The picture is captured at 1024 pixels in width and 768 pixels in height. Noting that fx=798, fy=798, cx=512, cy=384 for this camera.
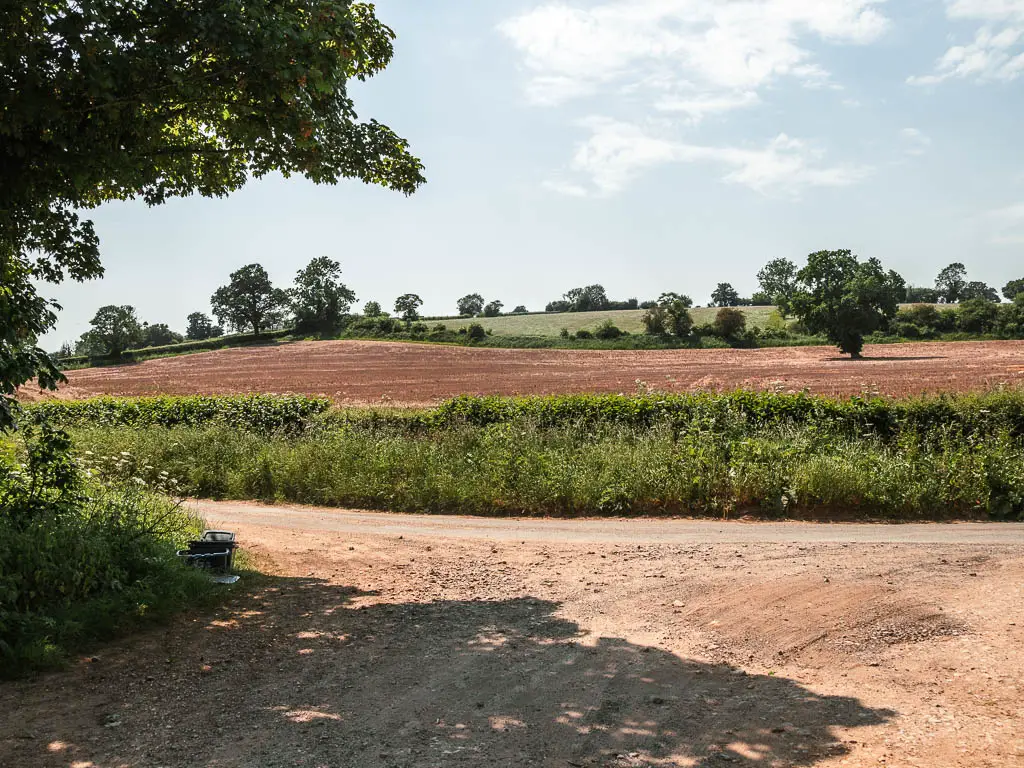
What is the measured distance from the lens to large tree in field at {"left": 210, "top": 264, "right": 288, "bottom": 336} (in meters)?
104

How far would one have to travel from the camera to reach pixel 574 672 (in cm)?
605

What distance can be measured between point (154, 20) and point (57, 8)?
104cm

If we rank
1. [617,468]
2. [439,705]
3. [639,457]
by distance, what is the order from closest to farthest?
1. [439,705]
2. [617,468]
3. [639,457]

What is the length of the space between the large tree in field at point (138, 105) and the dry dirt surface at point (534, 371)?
18.9 meters

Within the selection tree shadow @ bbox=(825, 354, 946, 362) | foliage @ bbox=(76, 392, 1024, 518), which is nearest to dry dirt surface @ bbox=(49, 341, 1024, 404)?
tree shadow @ bbox=(825, 354, 946, 362)

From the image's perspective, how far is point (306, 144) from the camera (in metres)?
7.72

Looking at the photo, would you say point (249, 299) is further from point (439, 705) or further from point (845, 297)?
point (439, 705)

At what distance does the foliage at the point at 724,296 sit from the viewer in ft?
427

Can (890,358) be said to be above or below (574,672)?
above

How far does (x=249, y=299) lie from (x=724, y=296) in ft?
249

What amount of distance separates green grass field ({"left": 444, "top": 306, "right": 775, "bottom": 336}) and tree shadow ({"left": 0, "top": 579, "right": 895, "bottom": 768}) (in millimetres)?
75093

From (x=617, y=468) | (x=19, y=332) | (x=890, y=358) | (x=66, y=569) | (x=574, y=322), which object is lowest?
(x=617, y=468)

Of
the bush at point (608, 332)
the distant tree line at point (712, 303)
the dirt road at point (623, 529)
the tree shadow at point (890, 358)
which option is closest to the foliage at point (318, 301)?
the distant tree line at point (712, 303)

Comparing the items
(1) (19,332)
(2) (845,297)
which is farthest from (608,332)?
(1) (19,332)
